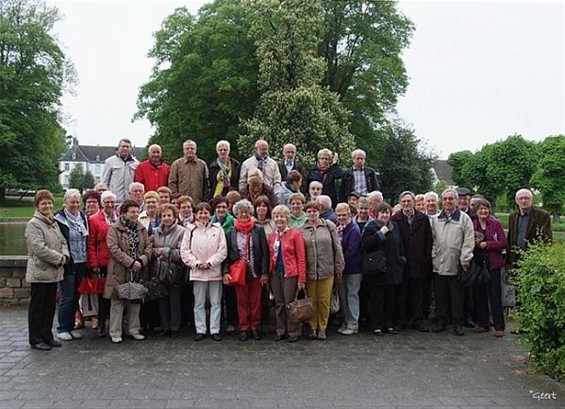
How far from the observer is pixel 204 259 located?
300 inches

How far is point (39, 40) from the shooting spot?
4294 cm

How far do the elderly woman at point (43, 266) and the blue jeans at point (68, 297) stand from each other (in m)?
0.29

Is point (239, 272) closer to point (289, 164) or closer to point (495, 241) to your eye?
point (289, 164)

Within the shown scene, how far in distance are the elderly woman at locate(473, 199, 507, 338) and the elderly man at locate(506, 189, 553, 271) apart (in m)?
0.21

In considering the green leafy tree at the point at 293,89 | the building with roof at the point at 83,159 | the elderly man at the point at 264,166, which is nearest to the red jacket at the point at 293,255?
the elderly man at the point at 264,166

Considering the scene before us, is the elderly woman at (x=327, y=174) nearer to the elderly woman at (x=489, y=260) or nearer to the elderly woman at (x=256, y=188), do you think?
the elderly woman at (x=256, y=188)

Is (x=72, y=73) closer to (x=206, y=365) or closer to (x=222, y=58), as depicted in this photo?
(x=222, y=58)

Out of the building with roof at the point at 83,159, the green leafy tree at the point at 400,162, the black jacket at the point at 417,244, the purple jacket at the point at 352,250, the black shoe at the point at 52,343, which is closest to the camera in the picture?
the black shoe at the point at 52,343

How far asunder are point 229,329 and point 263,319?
1.84 ft

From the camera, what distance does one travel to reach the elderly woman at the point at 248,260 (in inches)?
300

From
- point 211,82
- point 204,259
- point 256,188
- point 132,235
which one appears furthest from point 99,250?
point 211,82

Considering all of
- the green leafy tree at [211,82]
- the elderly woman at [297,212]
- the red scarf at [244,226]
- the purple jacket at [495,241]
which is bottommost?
the purple jacket at [495,241]

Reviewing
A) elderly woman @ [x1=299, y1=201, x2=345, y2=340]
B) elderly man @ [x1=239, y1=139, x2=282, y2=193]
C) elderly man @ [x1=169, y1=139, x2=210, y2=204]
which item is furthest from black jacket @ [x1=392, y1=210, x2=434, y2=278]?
elderly man @ [x1=169, y1=139, x2=210, y2=204]

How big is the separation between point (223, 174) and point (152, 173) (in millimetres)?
1249
